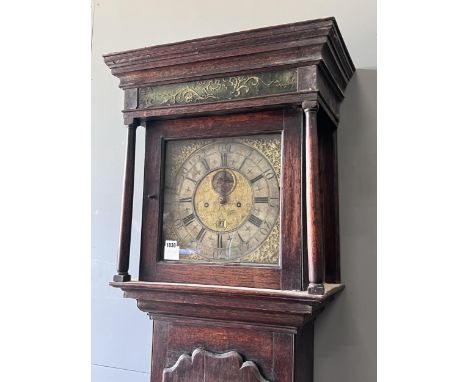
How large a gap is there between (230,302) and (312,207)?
0.24 m

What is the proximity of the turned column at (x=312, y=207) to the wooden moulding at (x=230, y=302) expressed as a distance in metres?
0.04

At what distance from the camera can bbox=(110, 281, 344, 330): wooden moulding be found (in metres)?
0.75

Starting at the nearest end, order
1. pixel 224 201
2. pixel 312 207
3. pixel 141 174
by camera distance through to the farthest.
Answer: pixel 312 207
pixel 224 201
pixel 141 174

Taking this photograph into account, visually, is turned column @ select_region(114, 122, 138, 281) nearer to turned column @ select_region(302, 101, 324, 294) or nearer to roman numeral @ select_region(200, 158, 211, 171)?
roman numeral @ select_region(200, 158, 211, 171)

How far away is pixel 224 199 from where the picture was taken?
855mm

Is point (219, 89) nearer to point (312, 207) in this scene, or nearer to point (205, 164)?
point (205, 164)

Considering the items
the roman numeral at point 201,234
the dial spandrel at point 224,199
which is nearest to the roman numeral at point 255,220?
the dial spandrel at point 224,199

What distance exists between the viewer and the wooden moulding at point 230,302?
2.47ft

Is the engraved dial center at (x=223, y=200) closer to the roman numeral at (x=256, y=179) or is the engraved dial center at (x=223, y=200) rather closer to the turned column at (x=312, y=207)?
the roman numeral at (x=256, y=179)

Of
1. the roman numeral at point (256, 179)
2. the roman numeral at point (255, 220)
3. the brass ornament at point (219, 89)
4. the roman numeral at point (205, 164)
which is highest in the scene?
the brass ornament at point (219, 89)

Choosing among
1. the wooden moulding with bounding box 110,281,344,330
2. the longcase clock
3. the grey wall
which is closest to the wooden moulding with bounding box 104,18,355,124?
the longcase clock

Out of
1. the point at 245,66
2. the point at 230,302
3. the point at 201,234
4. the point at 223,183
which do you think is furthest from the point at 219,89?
the point at 230,302
